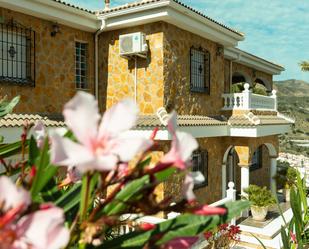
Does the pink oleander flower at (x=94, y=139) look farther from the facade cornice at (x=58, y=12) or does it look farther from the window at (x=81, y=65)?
the window at (x=81, y=65)

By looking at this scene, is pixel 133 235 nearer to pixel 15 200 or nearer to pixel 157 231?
pixel 157 231

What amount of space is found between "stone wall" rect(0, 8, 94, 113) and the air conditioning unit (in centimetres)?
151

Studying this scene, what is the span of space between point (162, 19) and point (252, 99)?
5393mm

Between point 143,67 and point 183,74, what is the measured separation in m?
1.44

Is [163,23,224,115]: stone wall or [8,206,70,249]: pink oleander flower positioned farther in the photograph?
[163,23,224,115]: stone wall

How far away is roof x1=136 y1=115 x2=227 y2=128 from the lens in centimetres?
1003

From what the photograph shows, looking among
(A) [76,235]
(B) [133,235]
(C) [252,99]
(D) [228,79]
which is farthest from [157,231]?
(D) [228,79]

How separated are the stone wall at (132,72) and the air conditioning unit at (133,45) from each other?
0.32 metres

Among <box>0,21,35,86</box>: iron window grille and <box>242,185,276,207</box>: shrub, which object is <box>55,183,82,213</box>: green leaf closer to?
<box>0,21,35,86</box>: iron window grille

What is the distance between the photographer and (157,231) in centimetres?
101

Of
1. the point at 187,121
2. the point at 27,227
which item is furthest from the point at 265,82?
the point at 27,227

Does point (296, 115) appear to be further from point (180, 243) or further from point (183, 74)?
point (180, 243)

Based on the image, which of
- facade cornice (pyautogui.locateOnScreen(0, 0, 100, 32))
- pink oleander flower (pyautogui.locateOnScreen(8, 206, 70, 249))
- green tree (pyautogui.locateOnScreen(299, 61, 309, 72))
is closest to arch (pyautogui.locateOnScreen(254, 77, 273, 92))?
green tree (pyautogui.locateOnScreen(299, 61, 309, 72))

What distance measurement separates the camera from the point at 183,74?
1173 cm
